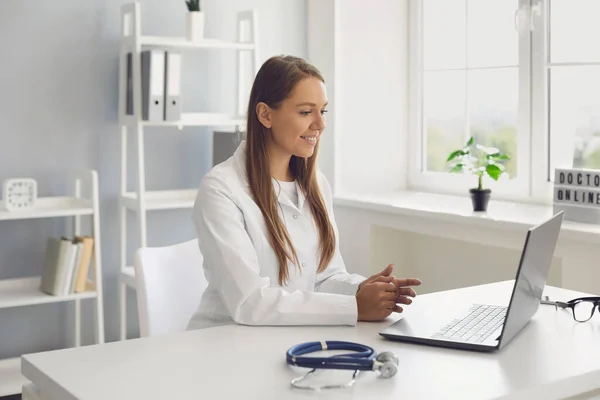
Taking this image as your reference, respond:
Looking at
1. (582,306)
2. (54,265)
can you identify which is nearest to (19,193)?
(54,265)

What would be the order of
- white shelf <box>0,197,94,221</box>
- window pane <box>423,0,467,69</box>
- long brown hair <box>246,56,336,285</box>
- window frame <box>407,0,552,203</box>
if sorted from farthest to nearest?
window pane <box>423,0,467,69</box>
window frame <box>407,0,552,203</box>
white shelf <box>0,197,94,221</box>
long brown hair <box>246,56,336,285</box>

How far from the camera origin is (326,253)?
2.16 metres

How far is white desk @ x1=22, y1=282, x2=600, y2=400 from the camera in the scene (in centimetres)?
133

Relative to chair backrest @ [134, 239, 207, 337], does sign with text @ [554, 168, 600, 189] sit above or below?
above

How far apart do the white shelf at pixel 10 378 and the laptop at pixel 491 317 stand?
198 centimetres

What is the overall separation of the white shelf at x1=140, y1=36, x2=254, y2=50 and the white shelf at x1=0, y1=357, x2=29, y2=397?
1409 mm

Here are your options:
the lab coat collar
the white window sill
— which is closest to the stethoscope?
the lab coat collar

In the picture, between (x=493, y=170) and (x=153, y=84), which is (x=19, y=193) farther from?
(x=493, y=170)

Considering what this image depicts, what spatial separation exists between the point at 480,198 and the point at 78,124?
1.72m

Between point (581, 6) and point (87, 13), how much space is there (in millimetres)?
2039

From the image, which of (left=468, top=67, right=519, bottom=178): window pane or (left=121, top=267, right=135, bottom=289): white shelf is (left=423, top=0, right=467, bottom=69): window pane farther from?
(left=121, top=267, right=135, bottom=289): white shelf

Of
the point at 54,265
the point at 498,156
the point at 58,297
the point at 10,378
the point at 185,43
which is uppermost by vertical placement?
the point at 185,43

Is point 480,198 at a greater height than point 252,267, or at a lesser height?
greater

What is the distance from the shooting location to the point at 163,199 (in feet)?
12.1
